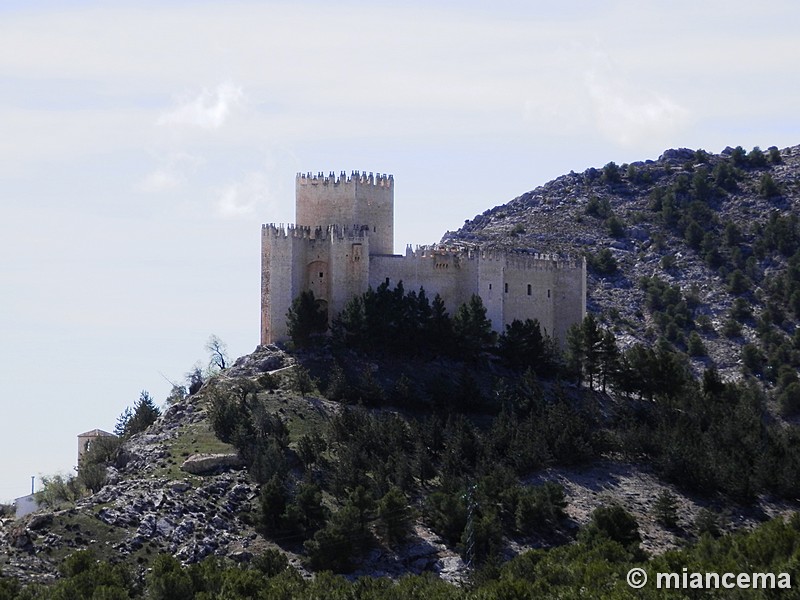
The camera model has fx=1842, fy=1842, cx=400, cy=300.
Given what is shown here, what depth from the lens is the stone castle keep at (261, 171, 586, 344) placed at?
86062 mm

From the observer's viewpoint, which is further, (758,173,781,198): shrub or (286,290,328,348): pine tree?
(758,173,781,198): shrub

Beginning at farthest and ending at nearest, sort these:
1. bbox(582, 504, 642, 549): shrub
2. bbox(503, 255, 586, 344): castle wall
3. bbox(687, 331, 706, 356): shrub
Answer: bbox(687, 331, 706, 356): shrub → bbox(503, 255, 586, 344): castle wall → bbox(582, 504, 642, 549): shrub

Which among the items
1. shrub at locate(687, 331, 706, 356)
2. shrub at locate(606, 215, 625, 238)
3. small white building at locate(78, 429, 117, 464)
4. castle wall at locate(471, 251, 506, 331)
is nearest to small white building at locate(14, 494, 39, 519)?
small white building at locate(78, 429, 117, 464)

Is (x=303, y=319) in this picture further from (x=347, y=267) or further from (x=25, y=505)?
(x=25, y=505)

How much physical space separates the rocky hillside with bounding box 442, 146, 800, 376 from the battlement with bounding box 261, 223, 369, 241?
1118 inches

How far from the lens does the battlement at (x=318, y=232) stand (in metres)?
86.0

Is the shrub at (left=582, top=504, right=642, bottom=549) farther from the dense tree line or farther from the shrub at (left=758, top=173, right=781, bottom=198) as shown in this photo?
the shrub at (left=758, top=173, right=781, bottom=198)

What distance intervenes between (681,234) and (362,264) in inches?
1784

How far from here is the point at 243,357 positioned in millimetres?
86500

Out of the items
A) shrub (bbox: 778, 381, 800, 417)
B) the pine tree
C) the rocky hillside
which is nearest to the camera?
the pine tree

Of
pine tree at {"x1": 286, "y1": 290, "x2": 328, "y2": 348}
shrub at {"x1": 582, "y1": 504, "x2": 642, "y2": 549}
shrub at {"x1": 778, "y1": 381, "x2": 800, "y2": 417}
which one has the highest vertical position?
pine tree at {"x1": 286, "y1": 290, "x2": 328, "y2": 348}

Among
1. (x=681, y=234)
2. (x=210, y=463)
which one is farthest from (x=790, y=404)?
(x=210, y=463)

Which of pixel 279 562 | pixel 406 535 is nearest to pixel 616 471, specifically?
pixel 406 535

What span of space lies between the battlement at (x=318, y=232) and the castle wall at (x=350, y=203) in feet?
2.95
